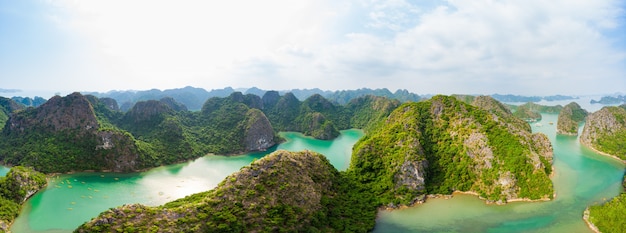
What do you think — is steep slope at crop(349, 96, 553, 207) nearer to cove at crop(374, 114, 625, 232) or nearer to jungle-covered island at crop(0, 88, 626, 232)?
jungle-covered island at crop(0, 88, 626, 232)

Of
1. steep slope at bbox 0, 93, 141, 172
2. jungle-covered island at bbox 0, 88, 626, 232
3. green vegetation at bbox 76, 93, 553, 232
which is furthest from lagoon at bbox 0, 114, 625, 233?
steep slope at bbox 0, 93, 141, 172

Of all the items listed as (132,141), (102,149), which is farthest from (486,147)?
(102,149)

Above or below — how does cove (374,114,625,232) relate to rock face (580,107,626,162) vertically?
below

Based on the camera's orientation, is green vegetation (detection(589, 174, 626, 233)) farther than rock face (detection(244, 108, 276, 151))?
No

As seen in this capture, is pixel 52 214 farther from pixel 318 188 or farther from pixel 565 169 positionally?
pixel 565 169

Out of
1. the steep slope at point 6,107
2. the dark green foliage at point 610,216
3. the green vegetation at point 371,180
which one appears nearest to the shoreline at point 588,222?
the dark green foliage at point 610,216

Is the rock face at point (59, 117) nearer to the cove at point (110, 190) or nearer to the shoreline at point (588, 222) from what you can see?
the cove at point (110, 190)

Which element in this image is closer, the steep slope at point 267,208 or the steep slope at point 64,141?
the steep slope at point 267,208
